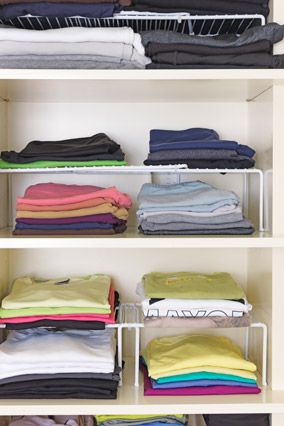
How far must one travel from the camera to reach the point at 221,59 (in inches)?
58.7

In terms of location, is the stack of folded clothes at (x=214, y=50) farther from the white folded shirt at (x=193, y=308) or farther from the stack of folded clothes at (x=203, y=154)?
the white folded shirt at (x=193, y=308)

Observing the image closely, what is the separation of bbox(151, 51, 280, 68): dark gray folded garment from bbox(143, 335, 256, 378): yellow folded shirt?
0.73 metres

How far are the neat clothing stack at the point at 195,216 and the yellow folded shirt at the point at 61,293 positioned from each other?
22cm

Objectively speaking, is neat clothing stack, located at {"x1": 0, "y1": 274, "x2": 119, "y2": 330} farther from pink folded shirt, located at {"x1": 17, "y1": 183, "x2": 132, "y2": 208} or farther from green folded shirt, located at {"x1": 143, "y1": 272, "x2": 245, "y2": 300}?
pink folded shirt, located at {"x1": 17, "y1": 183, "x2": 132, "y2": 208}

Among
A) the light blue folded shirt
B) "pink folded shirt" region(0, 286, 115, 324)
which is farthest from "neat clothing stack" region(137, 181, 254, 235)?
"pink folded shirt" region(0, 286, 115, 324)

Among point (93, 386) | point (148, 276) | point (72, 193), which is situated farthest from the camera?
point (148, 276)

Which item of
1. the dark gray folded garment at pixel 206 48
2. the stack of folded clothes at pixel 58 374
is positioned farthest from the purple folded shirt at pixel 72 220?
the dark gray folded garment at pixel 206 48

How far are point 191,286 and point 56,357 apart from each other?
400mm

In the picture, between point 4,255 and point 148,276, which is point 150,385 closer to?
point 148,276

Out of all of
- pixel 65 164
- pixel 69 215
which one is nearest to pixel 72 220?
pixel 69 215

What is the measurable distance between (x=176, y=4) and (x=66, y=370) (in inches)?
37.2

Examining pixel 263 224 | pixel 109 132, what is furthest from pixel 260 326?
pixel 109 132

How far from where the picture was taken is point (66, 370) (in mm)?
1500

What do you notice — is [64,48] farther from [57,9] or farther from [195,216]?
[195,216]
